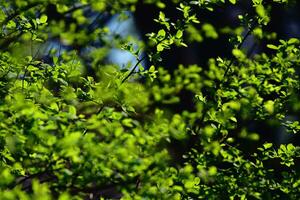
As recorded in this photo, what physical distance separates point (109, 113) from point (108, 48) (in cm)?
213

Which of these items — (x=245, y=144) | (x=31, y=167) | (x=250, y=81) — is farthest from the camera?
(x=245, y=144)

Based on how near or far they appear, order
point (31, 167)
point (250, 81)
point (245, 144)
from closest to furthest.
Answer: point (31, 167) → point (250, 81) → point (245, 144)

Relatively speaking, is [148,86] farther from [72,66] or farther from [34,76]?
[34,76]

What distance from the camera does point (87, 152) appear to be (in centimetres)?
201

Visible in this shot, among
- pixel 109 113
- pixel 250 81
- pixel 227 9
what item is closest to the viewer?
pixel 109 113

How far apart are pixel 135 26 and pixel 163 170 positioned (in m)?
5.18

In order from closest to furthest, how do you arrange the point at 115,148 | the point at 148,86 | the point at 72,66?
the point at 115,148 < the point at 72,66 < the point at 148,86

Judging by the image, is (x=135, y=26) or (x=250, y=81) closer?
(x=250, y=81)

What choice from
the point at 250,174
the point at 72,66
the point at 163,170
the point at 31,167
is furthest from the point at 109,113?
the point at 250,174

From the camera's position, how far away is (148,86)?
11.7ft

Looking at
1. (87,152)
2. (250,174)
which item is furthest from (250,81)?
(87,152)

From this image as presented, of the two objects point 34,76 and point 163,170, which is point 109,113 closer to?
point 163,170

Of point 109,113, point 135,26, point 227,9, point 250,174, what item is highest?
point 227,9

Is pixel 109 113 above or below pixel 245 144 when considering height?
below
